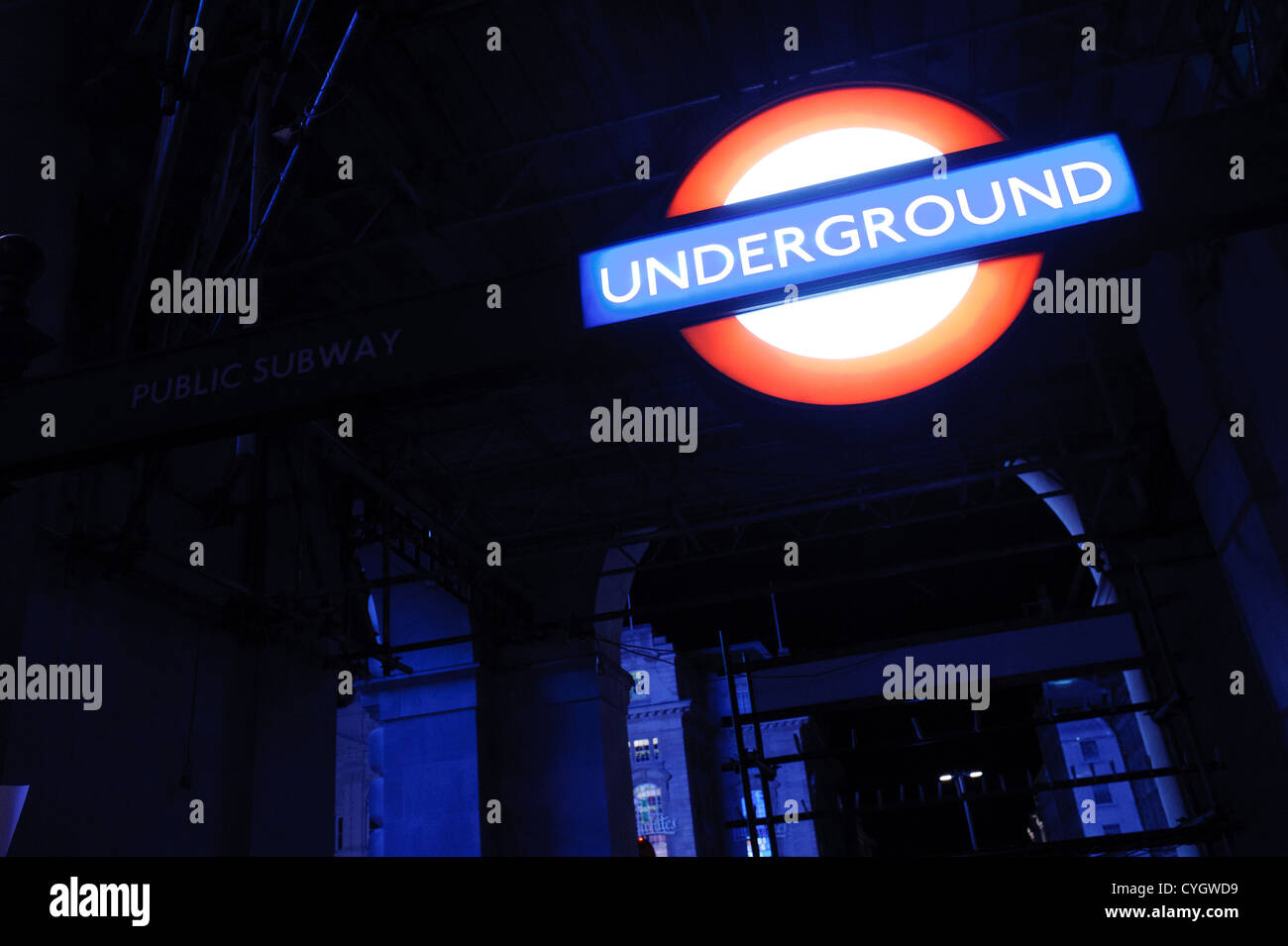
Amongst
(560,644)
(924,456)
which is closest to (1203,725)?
(924,456)

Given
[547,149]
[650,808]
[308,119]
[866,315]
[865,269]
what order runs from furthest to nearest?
[650,808], [547,149], [308,119], [866,315], [865,269]

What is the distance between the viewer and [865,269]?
5.34ft

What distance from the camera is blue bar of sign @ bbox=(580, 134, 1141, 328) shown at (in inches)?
64.6

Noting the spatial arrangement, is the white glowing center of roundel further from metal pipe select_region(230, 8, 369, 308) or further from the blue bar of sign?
metal pipe select_region(230, 8, 369, 308)

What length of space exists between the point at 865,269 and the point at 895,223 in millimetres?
112

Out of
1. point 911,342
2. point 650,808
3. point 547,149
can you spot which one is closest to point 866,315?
point 911,342

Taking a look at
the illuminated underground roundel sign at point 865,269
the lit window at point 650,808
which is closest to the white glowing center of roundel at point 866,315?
the illuminated underground roundel sign at point 865,269

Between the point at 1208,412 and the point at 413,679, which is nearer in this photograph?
the point at 1208,412

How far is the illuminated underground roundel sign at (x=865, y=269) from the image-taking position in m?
1.65

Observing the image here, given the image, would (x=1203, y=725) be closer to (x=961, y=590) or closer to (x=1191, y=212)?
(x=1191, y=212)

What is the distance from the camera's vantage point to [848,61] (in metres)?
7.71

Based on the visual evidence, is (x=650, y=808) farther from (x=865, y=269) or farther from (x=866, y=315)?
(x=865, y=269)

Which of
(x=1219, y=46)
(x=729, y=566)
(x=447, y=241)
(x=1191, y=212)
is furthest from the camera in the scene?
(x=729, y=566)

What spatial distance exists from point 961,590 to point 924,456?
41.8 ft
